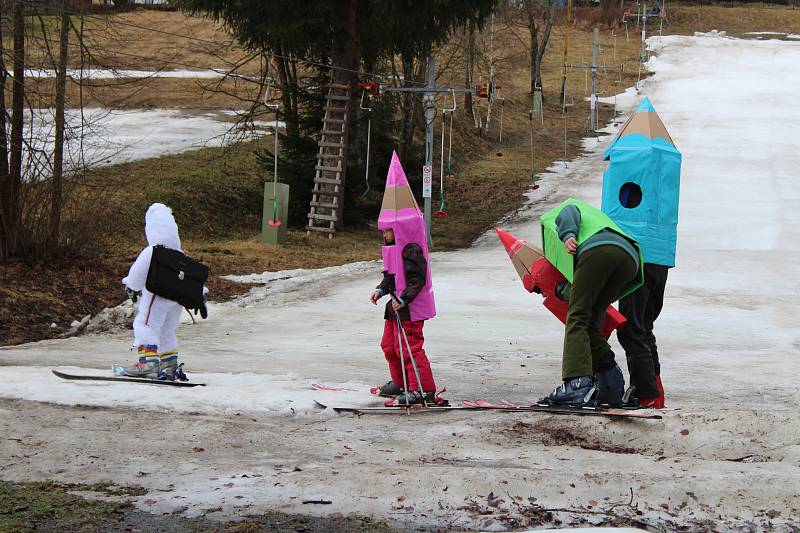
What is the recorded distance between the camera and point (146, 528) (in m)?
5.34

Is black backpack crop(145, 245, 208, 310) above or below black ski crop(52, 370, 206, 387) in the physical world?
above

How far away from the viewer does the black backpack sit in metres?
8.97

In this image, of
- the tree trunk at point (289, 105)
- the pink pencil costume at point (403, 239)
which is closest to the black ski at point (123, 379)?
the pink pencil costume at point (403, 239)

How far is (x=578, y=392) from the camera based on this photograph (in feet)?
25.4

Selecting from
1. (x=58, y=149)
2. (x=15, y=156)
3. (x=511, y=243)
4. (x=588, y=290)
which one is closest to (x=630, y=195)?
(x=511, y=243)

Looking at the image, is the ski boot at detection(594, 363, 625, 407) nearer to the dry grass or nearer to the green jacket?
the green jacket

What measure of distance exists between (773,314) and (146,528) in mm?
13150

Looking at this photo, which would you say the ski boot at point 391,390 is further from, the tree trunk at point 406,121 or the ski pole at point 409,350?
the tree trunk at point 406,121

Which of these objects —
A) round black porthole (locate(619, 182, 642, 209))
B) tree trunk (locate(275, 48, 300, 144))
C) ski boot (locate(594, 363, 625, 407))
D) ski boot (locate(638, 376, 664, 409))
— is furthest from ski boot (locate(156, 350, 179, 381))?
tree trunk (locate(275, 48, 300, 144))

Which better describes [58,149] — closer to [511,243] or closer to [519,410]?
[511,243]

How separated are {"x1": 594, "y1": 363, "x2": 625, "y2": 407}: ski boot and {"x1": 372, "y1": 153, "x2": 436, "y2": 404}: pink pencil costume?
4.31 feet

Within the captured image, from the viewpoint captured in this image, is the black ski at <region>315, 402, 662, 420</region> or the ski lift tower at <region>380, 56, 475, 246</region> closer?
the black ski at <region>315, 402, 662, 420</region>

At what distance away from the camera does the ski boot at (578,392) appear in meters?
7.70

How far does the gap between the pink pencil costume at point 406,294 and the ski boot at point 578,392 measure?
46.4 inches
